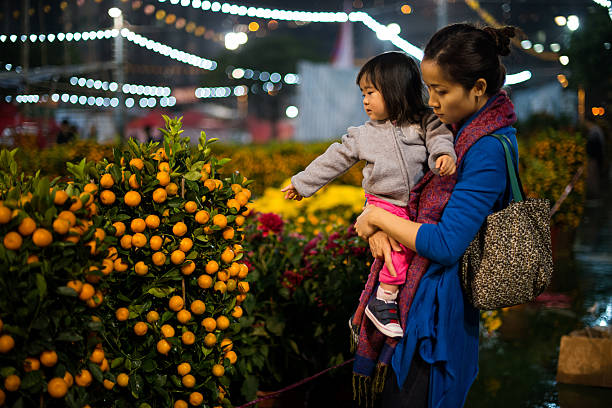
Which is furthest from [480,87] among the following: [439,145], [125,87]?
[125,87]

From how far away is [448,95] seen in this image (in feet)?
6.00

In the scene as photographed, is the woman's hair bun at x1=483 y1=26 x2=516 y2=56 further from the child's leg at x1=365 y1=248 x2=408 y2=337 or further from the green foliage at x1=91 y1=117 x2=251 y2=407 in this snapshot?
the green foliage at x1=91 y1=117 x2=251 y2=407

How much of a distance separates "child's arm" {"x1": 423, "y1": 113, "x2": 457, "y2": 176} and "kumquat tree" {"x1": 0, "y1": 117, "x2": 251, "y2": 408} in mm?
795

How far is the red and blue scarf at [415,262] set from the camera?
184cm

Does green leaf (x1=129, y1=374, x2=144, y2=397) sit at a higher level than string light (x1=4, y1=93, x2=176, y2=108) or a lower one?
lower

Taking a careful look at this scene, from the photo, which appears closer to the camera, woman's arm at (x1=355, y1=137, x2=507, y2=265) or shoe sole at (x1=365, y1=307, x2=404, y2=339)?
woman's arm at (x1=355, y1=137, x2=507, y2=265)

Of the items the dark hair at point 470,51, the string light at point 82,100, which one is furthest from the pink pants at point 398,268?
the string light at point 82,100

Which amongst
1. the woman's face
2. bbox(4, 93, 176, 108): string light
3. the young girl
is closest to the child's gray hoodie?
the young girl

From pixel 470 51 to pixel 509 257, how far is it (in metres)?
0.66

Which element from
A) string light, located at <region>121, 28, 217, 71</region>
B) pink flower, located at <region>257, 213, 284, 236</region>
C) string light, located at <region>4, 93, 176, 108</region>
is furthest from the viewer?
string light, located at <region>121, 28, 217, 71</region>

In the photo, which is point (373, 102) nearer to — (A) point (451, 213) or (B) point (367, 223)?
(B) point (367, 223)

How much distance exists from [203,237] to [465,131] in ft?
3.38

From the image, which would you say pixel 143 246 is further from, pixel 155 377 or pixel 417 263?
pixel 417 263

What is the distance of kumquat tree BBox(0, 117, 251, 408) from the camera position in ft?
5.16
